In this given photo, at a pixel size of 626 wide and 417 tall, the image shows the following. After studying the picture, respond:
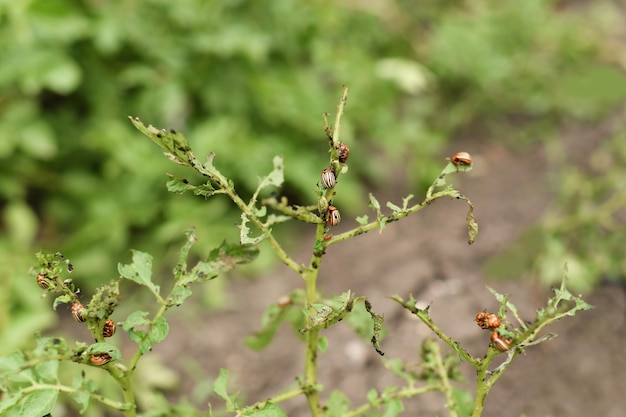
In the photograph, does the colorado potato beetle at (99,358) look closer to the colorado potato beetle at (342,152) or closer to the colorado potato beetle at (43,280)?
the colorado potato beetle at (43,280)

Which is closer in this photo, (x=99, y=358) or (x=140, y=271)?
(x=99, y=358)

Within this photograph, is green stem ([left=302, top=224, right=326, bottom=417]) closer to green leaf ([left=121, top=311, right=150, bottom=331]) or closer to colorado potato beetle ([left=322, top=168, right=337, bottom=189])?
colorado potato beetle ([left=322, top=168, right=337, bottom=189])

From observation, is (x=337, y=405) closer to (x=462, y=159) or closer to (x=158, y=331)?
(x=158, y=331)

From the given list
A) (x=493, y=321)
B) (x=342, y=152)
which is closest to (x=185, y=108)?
(x=342, y=152)

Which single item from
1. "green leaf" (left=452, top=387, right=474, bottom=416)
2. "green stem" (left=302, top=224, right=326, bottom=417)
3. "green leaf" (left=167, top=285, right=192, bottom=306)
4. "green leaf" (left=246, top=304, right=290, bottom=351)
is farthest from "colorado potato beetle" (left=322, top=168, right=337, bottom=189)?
"green leaf" (left=452, top=387, right=474, bottom=416)

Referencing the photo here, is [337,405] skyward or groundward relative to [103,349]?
groundward

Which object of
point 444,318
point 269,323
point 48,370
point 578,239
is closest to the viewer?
point 48,370

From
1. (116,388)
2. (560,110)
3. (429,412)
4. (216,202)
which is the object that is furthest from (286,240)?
(560,110)
